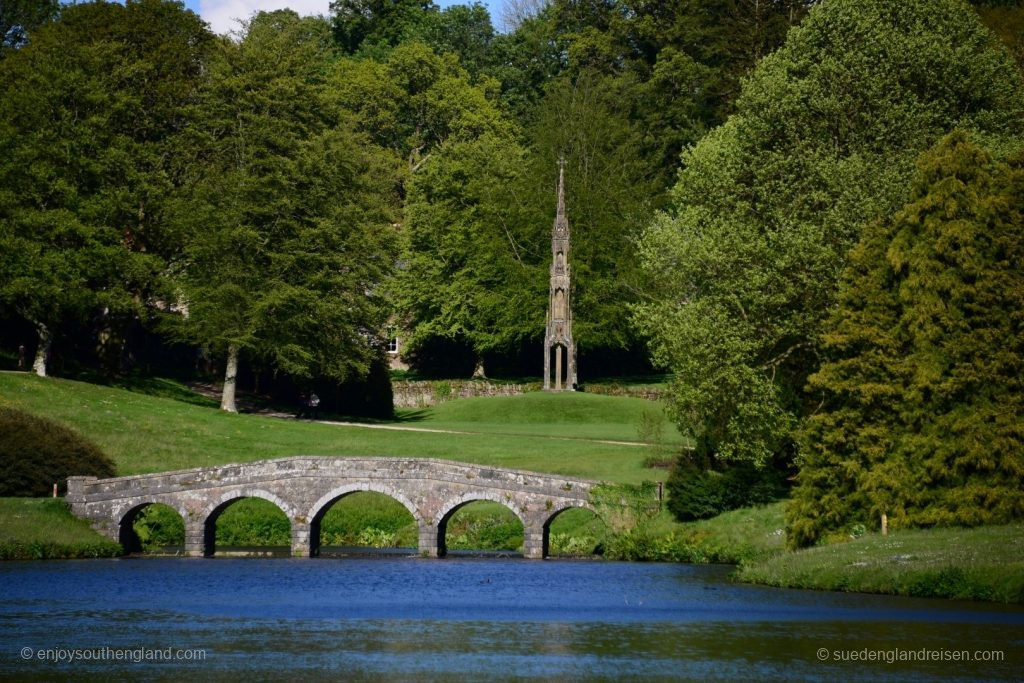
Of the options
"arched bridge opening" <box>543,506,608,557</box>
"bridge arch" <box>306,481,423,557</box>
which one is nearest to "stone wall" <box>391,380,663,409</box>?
"arched bridge opening" <box>543,506,608,557</box>

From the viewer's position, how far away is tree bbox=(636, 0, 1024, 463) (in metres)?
52.8

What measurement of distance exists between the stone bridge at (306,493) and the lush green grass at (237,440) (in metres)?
6.96

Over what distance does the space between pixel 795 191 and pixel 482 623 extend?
24260 millimetres

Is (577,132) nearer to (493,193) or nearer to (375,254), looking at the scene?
(493,193)

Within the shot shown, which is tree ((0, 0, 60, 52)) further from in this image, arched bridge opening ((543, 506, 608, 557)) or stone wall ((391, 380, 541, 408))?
arched bridge opening ((543, 506, 608, 557))

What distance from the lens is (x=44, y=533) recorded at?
Result: 5491 cm

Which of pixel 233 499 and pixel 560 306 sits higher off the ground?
pixel 560 306

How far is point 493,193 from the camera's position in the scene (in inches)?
3981

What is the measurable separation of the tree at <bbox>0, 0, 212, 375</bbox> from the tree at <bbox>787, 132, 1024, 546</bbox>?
127ft

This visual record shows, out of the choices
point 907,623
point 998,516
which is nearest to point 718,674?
point 907,623

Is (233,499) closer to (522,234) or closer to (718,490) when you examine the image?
(718,490)

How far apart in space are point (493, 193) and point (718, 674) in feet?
238

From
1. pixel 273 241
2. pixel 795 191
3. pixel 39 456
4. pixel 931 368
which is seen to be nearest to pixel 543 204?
pixel 273 241

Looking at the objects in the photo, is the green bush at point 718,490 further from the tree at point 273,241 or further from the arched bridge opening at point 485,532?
the tree at point 273,241
